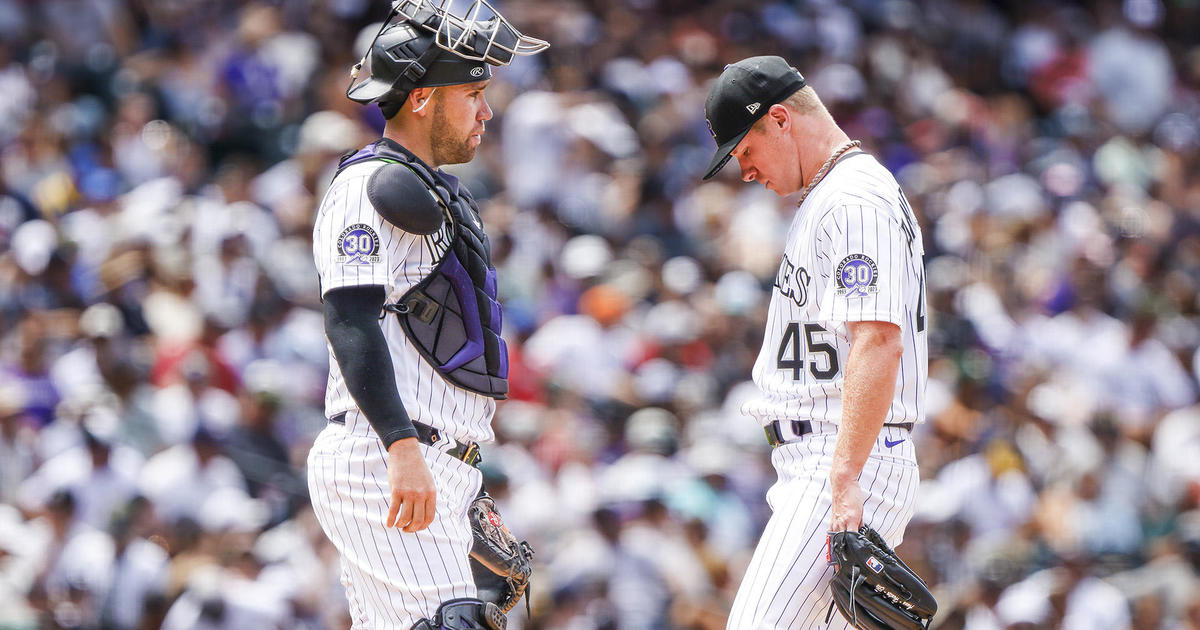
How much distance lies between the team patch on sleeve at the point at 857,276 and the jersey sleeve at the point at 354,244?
120 centimetres

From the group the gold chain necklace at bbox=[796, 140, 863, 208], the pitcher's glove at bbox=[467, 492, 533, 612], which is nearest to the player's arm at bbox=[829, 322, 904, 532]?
the gold chain necklace at bbox=[796, 140, 863, 208]

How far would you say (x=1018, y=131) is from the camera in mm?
13023

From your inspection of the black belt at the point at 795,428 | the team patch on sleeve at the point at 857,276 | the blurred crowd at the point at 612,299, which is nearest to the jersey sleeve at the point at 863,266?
the team patch on sleeve at the point at 857,276

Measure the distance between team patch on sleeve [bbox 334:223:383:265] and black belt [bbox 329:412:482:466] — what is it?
433 mm

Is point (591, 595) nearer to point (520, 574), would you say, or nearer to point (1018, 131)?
point (520, 574)

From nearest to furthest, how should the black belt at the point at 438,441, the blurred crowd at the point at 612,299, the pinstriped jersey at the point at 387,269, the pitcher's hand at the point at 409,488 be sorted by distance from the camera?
1. the pitcher's hand at the point at 409,488
2. the pinstriped jersey at the point at 387,269
3. the black belt at the point at 438,441
4. the blurred crowd at the point at 612,299

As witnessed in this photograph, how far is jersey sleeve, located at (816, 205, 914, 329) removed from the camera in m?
3.91

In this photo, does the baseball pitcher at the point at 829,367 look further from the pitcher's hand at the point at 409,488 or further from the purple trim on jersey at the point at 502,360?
the pitcher's hand at the point at 409,488

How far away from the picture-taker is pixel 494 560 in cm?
418

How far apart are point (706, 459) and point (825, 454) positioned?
16.3ft

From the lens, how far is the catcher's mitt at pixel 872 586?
3824mm

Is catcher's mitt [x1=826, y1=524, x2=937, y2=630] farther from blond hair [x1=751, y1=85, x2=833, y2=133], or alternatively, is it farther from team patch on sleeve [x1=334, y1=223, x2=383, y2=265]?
team patch on sleeve [x1=334, y1=223, x2=383, y2=265]

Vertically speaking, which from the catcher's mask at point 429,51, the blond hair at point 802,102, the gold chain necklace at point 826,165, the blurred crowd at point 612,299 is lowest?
the blurred crowd at point 612,299

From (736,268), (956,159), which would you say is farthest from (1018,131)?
(736,268)
